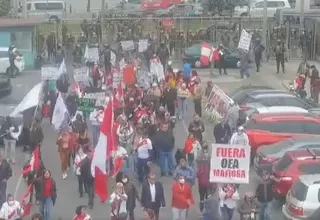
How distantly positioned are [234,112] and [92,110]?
13.7ft

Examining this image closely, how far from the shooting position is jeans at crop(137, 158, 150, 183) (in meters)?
22.2

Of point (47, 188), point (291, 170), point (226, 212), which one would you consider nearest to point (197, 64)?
point (291, 170)

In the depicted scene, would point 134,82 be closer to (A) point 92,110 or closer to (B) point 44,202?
(A) point 92,110

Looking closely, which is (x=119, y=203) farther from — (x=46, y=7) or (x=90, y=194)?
(x=46, y=7)

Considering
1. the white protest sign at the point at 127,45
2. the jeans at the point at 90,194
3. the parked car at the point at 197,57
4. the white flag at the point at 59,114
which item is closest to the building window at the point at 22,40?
the white protest sign at the point at 127,45

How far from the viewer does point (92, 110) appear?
25.8 m

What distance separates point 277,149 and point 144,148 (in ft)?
10.4

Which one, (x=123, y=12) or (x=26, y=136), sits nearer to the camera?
(x=26, y=136)

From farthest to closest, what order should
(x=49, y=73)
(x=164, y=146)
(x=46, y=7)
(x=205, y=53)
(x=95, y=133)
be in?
(x=46, y=7) < (x=205, y=53) < (x=49, y=73) < (x=95, y=133) < (x=164, y=146)

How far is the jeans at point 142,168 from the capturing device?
22.2 metres

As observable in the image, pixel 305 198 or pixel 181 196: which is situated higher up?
Answer: pixel 305 198

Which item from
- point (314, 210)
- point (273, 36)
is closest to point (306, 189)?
point (314, 210)

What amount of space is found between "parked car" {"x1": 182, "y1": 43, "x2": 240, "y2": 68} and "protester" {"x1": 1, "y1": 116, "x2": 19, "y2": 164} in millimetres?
20404

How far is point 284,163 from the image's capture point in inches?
806
